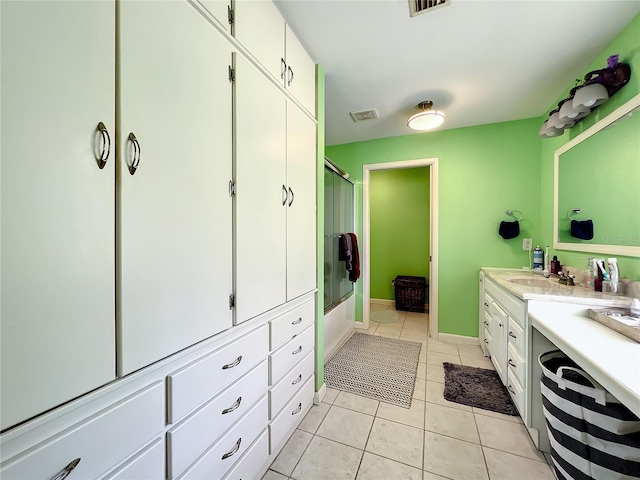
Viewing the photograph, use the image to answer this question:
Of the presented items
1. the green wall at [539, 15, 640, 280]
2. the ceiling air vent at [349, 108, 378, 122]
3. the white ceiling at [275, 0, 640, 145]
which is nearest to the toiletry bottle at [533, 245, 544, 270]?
the green wall at [539, 15, 640, 280]

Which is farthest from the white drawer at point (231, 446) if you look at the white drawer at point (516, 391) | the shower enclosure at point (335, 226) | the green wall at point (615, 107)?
the green wall at point (615, 107)

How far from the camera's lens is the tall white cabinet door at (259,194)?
113 cm

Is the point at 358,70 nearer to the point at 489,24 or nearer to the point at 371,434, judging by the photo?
the point at 489,24

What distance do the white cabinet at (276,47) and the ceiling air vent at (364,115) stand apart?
87 centimetres

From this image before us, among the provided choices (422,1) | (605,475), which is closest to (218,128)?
(422,1)

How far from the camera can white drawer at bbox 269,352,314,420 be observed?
1373mm

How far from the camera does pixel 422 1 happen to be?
4.50ft

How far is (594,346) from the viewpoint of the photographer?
104 cm

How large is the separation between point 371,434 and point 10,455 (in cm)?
166

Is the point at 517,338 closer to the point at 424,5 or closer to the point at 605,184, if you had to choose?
the point at 605,184

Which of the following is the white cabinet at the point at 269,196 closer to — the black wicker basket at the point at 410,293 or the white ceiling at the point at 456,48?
the white ceiling at the point at 456,48

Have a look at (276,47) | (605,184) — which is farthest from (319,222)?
(605,184)

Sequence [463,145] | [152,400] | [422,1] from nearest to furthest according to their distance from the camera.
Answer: [152,400] < [422,1] < [463,145]

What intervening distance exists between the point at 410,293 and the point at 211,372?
12.1ft
